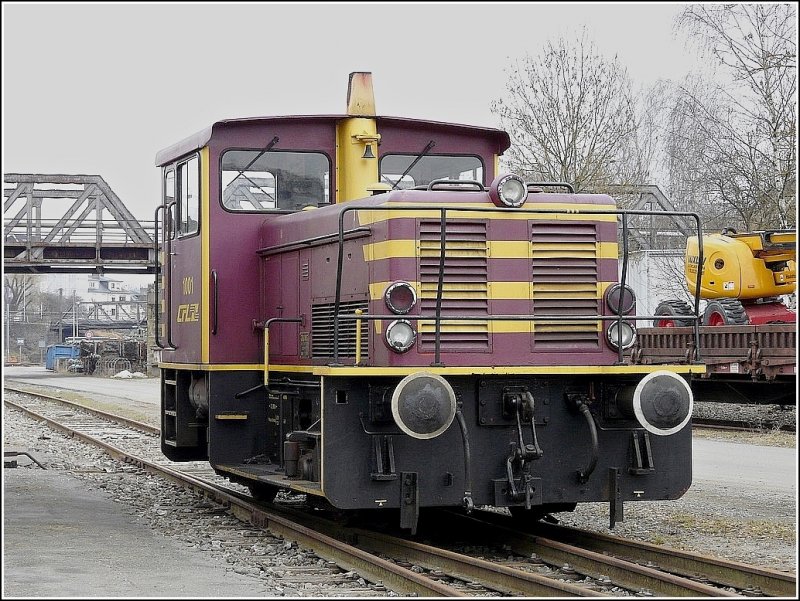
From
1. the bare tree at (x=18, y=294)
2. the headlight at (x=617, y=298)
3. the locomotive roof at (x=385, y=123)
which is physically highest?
the bare tree at (x=18, y=294)

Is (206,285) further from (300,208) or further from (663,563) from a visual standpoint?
(663,563)

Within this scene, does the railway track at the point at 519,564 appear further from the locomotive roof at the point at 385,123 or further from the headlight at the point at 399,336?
the locomotive roof at the point at 385,123

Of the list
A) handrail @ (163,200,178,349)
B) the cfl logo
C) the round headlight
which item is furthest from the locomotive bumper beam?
handrail @ (163,200,178,349)

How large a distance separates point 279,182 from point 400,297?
2.50 meters

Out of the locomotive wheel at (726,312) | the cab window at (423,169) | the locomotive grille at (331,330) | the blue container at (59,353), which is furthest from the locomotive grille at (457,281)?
the blue container at (59,353)

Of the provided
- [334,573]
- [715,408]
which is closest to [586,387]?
[334,573]

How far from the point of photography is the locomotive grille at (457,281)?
27.6 ft

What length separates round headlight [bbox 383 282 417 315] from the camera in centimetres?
829

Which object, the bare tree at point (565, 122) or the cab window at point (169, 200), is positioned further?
the bare tree at point (565, 122)

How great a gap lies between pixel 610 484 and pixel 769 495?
3943mm

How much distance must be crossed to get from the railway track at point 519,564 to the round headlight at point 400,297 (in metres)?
1.60

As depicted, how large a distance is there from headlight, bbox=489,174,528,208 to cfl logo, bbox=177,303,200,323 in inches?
132

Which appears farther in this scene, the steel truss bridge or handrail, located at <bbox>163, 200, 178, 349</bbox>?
the steel truss bridge

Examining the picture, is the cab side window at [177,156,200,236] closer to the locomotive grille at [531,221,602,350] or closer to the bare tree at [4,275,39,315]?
the locomotive grille at [531,221,602,350]
